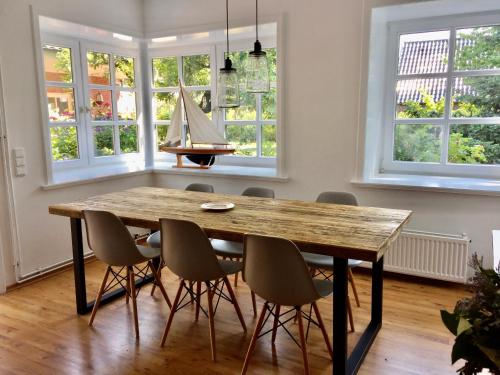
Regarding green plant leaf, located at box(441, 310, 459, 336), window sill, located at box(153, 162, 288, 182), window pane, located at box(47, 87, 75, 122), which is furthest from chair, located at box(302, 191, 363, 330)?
window pane, located at box(47, 87, 75, 122)

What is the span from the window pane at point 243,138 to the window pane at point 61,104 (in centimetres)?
161

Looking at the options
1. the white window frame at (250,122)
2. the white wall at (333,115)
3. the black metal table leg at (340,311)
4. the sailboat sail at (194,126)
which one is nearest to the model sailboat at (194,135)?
the sailboat sail at (194,126)

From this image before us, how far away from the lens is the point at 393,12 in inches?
134

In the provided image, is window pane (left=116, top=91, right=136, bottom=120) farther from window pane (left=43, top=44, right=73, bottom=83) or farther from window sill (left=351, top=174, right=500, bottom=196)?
window sill (left=351, top=174, right=500, bottom=196)

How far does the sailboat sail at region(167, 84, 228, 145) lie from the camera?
355cm

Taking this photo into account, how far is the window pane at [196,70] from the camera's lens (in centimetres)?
458

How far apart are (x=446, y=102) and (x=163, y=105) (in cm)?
302

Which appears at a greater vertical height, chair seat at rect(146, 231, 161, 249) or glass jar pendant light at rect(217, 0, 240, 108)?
glass jar pendant light at rect(217, 0, 240, 108)

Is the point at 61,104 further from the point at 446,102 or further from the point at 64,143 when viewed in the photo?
the point at 446,102

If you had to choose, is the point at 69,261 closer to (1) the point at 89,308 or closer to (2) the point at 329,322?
(1) the point at 89,308

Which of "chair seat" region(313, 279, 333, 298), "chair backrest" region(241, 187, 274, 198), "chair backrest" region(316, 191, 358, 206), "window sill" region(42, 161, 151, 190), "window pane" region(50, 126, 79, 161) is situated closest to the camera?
"chair seat" region(313, 279, 333, 298)

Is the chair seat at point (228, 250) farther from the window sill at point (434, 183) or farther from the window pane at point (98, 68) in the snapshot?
the window pane at point (98, 68)

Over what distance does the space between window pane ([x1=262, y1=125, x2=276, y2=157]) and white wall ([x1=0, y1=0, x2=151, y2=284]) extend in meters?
1.85

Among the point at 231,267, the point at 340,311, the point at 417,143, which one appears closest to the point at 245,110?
the point at 417,143
